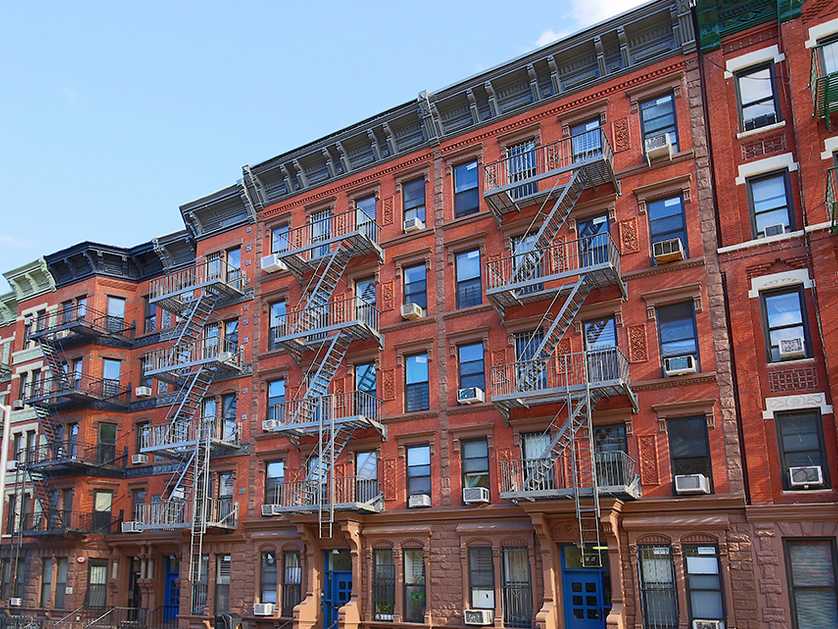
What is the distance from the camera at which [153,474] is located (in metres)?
35.3

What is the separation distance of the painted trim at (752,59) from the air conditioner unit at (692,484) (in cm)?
1171

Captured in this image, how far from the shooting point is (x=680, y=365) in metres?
22.0

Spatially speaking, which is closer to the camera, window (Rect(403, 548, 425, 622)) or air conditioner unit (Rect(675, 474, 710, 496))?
air conditioner unit (Rect(675, 474, 710, 496))

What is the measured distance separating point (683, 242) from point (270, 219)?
17.4 m

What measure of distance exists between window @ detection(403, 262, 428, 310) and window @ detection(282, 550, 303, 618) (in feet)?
33.4

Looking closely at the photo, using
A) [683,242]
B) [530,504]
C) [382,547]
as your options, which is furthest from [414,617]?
[683,242]

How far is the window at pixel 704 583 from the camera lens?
67.3 feet

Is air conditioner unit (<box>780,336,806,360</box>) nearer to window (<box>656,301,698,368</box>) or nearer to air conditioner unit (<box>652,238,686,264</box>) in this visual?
window (<box>656,301,698,368</box>)

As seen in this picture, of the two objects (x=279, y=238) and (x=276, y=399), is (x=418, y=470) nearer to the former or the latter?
(x=276, y=399)

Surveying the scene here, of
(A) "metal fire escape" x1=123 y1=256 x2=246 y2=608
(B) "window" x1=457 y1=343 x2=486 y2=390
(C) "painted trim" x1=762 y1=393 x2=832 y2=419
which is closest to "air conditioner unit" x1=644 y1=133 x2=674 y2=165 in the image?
(C) "painted trim" x1=762 y1=393 x2=832 y2=419

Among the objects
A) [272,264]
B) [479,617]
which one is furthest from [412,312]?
[479,617]

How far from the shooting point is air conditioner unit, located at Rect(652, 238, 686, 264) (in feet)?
74.5

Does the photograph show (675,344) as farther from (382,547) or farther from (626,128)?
(382,547)

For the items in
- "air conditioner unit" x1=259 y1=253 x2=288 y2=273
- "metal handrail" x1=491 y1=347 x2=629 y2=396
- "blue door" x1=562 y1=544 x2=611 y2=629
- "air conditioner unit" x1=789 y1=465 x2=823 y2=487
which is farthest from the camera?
"air conditioner unit" x1=259 y1=253 x2=288 y2=273
